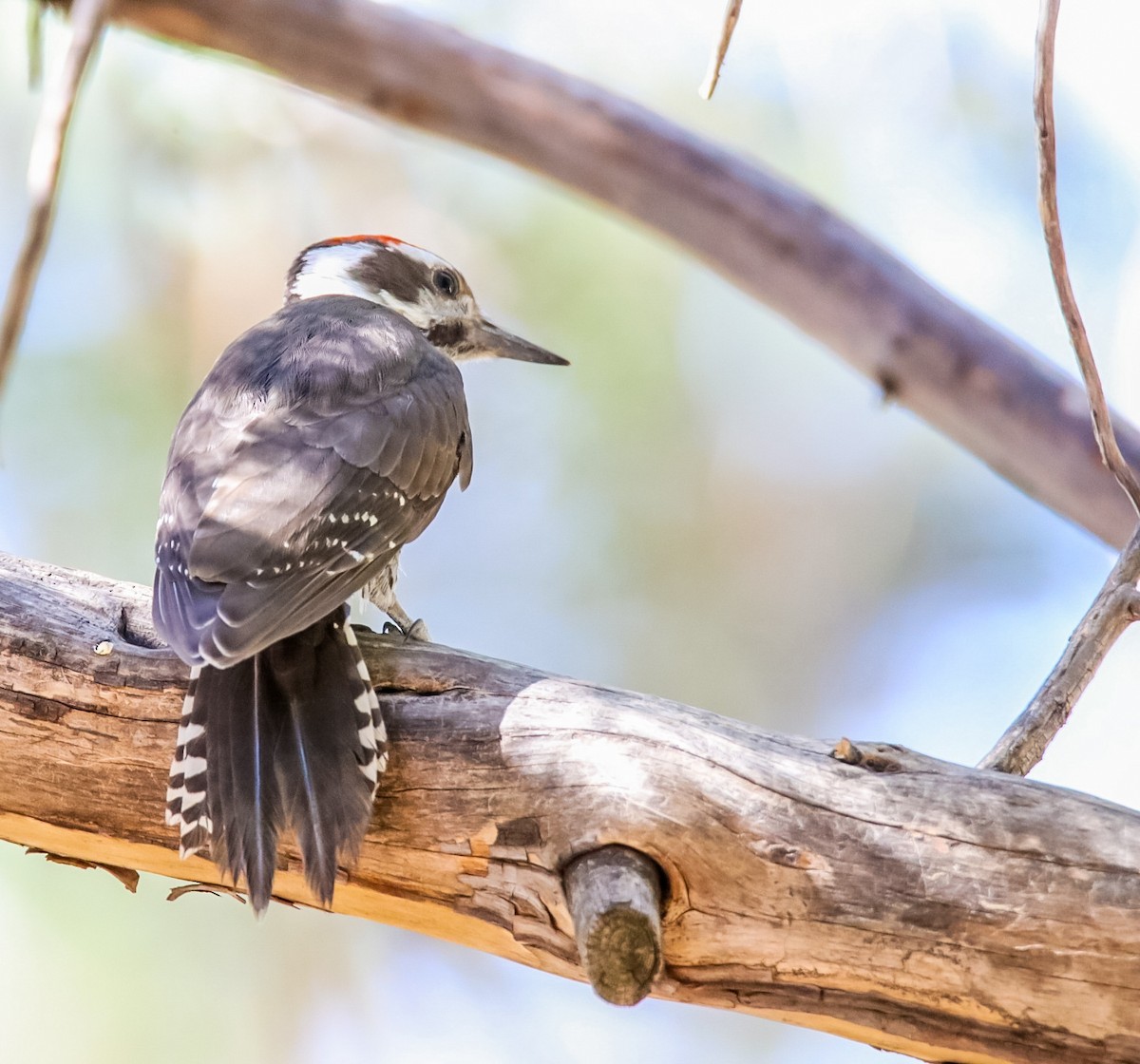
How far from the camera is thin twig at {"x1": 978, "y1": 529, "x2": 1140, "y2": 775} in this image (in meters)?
2.29

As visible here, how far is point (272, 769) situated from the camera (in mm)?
2174

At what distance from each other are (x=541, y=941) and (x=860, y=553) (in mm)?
4714

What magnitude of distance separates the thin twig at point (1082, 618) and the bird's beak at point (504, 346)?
2.13m

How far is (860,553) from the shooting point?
21.5ft

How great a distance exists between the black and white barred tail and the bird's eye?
80.8 inches

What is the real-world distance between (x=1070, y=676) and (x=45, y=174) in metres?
1.85

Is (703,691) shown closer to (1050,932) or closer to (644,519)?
(644,519)

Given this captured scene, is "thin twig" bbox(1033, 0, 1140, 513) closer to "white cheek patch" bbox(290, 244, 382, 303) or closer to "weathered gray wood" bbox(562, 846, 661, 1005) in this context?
"weathered gray wood" bbox(562, 846, 661, 1005)

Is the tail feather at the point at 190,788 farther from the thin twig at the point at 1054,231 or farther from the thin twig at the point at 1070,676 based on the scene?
the thin twig at the point at 1054,231

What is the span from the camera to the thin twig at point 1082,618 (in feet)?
6.91

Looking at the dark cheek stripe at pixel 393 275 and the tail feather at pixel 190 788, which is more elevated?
the dark cheek stripe at pixel 393 275

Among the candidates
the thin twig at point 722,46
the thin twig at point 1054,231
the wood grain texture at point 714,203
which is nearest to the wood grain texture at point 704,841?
the thin twig at point 1054,231

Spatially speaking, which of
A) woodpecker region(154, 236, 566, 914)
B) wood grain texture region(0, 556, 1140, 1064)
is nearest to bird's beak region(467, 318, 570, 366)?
woodpecker region(154, 236, 566, 914)

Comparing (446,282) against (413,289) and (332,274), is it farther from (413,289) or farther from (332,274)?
(332,274)
